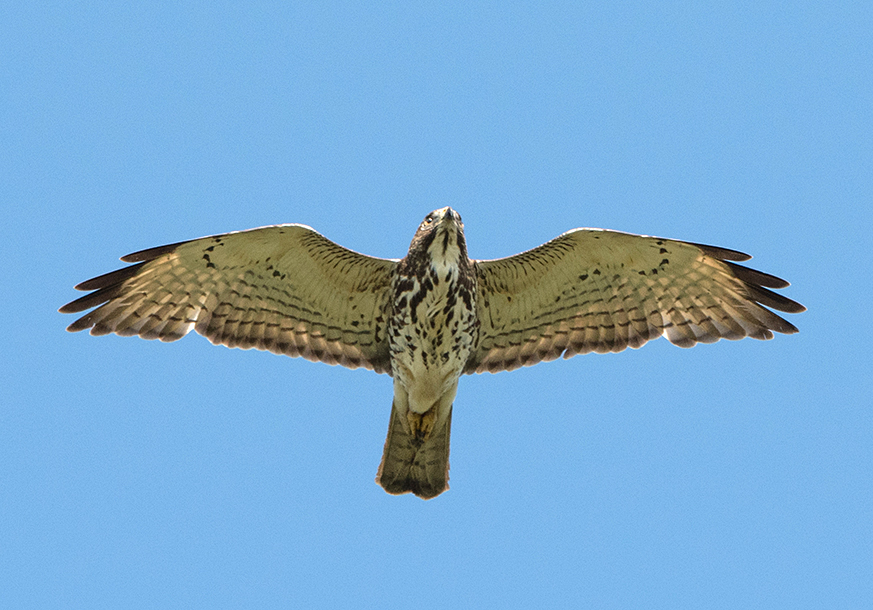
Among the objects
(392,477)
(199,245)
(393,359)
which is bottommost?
(392,477)

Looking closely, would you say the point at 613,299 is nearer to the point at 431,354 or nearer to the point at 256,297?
the point at 431,354

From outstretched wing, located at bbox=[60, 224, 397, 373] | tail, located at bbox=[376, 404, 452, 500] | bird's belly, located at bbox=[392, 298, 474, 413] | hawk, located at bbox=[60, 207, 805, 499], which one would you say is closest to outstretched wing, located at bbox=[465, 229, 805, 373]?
hawk, located at bbox=[60, 207, 805, 499]

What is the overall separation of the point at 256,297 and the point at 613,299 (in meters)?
3.53

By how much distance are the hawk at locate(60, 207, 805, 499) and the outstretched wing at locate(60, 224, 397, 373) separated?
11 millimetres

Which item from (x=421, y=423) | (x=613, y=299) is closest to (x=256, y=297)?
(x=421, y=423)

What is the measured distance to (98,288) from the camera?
10.4m

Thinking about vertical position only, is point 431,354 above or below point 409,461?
above

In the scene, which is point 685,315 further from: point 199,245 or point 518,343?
point 199,245

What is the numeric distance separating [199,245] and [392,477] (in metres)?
2.96

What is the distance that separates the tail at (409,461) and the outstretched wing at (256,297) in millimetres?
727

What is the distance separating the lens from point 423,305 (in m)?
10.0

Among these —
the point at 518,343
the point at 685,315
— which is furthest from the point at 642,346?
the point at 518,343

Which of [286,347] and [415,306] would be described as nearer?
[415,306]

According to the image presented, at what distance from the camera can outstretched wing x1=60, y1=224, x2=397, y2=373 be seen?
1034 cm
